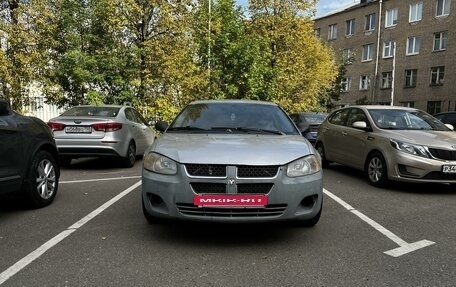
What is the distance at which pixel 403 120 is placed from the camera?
8633 millimetres

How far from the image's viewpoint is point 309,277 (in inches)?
145

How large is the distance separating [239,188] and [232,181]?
0.31 ft

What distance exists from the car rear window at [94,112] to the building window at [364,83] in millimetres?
40273

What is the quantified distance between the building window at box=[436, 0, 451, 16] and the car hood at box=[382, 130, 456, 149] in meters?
34.9

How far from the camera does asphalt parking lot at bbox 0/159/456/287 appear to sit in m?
3.66

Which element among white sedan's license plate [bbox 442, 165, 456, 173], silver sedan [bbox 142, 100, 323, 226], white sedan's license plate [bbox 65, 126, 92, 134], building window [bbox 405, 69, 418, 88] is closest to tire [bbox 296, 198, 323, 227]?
silver sedan [bbox 142, 100, 323, 226]

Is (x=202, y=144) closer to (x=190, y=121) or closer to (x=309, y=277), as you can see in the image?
(x=190, y=121)

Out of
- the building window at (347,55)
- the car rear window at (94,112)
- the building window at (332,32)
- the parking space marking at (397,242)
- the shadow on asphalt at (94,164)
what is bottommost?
the shadow on asphalt at (94,164)

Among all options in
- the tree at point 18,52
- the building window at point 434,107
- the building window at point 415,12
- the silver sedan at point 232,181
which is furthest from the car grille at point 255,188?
the building window at point 415,12

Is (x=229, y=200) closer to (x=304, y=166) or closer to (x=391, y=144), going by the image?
(x=304, y=166)

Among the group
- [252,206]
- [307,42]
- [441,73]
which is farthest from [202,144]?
[441,73]

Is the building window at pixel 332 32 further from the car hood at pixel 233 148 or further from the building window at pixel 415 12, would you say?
the car hood at pixel 233 148

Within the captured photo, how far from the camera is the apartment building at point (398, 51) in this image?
1499 inches

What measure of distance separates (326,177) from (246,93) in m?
9.50
